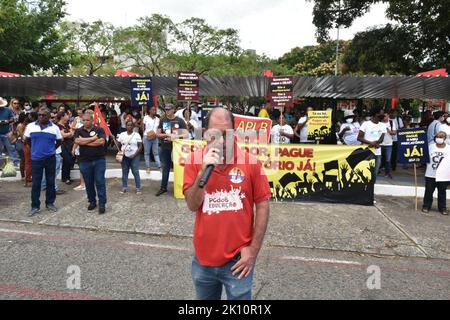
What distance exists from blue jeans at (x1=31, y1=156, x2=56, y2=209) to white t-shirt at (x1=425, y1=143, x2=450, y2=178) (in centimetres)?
701

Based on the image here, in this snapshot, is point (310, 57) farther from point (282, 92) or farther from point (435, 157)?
point (435, 157)

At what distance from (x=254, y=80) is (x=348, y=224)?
690cm

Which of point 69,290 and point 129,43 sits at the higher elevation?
point 129,43

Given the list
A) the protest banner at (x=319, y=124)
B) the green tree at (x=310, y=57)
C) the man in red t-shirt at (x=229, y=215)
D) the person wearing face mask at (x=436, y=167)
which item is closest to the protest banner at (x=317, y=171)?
the person wearing face mask at (x=436, y=167)

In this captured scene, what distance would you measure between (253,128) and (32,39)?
14310mm

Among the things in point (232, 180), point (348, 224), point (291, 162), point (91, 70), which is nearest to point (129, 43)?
point (91, 70)

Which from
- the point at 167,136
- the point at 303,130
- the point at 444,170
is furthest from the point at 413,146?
the point at 167,136

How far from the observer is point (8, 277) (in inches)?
152

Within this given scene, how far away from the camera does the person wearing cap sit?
737 centimetres

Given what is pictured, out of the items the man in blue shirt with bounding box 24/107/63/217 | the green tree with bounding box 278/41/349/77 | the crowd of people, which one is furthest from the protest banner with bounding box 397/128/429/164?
the green tree with bounding box 278/41/349/77

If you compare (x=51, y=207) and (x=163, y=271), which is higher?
(x=51, y=207)

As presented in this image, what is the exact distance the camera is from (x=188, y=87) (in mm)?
9703

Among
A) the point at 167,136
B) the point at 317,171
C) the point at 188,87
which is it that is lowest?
the point at 317,171

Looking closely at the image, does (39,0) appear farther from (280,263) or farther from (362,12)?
(280,263)
